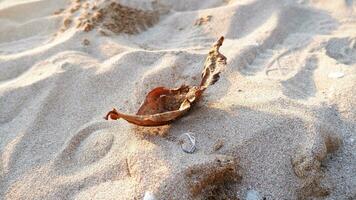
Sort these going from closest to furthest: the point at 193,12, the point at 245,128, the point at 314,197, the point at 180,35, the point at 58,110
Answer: the point at 314,197
the point at 245,128
the point at 58,110
the point at 180,35
the point at 193,12

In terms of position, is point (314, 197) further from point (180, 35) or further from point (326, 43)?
point (180, 35)

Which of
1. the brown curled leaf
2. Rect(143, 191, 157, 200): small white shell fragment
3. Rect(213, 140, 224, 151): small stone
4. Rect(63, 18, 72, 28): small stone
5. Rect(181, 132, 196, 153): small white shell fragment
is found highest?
the brown curled leaf

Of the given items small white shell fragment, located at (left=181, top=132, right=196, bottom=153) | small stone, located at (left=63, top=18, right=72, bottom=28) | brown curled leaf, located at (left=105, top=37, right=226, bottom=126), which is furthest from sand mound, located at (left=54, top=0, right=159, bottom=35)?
small white shell fragment, located at (left=181, top=132, right=196, bottom=153)

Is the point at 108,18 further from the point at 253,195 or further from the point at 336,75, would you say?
the point at 253,195

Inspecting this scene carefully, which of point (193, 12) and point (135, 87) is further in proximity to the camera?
point (193, 12)

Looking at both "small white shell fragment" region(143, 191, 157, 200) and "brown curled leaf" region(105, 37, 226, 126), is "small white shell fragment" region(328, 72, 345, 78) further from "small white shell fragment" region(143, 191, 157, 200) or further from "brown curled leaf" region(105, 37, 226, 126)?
"small white shell fragment" region(143, 191, 157, 200)

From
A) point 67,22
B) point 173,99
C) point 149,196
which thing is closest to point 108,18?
point 67,22

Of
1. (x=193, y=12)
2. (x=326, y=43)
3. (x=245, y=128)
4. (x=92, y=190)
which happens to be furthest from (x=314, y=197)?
(x=193, y=12)
